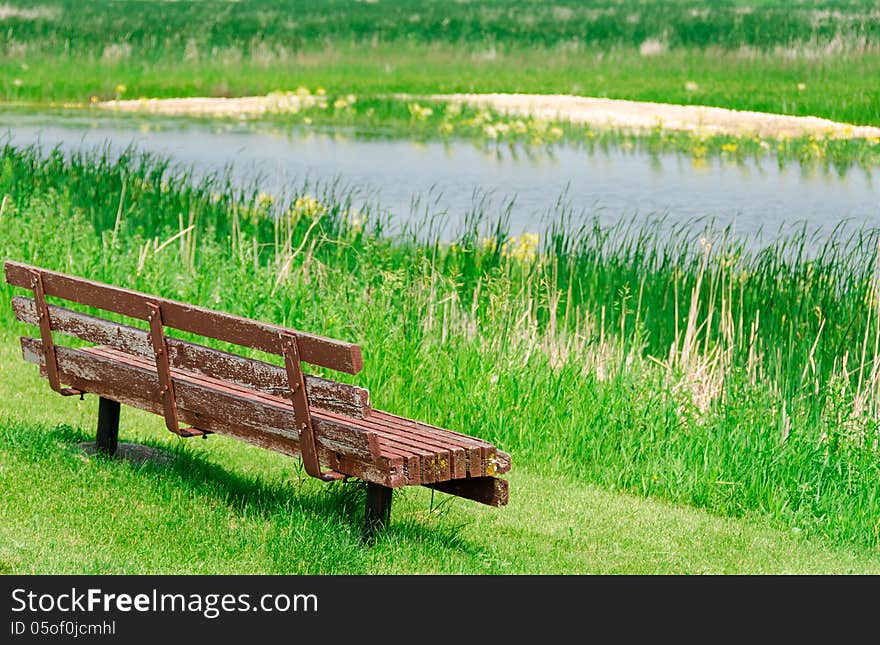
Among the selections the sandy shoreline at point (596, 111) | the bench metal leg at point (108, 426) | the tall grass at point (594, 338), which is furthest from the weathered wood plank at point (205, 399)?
the sandy shoreline at point (596, 111)

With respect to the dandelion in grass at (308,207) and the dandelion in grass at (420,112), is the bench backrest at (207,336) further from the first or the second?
the dandelion in grass at (420,112)

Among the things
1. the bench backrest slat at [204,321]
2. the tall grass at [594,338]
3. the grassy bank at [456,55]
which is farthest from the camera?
the grassy bank at [456,55]

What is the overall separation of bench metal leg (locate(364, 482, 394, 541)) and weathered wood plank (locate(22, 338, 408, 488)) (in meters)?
0.22

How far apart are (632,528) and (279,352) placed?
208 centimetres

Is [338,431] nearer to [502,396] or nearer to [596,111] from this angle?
[502,396]

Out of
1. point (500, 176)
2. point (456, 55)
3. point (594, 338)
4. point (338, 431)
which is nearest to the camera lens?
point (338, 431)

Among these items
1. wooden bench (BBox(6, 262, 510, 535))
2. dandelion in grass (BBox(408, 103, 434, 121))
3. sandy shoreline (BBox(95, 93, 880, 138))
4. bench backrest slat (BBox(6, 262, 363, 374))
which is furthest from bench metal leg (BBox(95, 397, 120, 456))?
dandelion in grass (BBox(408, 103, 434, 121))

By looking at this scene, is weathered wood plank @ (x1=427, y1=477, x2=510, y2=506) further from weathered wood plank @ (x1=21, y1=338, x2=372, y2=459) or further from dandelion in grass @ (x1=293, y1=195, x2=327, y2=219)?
dandelion in grass @ (x1=293, y1=195, x2=327, y2=219)

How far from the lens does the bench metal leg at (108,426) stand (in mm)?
6621

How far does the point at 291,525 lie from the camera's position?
5586 millimetres

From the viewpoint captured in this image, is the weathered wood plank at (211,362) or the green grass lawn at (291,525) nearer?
the weathered wood plank at (211,362)

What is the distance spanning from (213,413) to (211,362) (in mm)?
259

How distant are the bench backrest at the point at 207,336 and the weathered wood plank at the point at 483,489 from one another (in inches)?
25.3

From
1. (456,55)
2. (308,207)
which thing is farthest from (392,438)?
(456,55)
